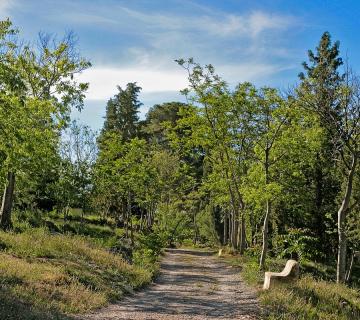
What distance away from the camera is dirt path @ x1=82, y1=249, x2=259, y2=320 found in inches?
398

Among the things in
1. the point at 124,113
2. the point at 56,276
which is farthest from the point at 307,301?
the point at 124,113

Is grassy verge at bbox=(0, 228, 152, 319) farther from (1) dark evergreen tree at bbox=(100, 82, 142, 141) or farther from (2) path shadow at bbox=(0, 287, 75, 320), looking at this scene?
(1) dark evergreen tree at bbox=(100, 82, 142, 141)

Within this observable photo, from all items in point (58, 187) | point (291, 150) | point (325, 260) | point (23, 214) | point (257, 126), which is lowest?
point (325, 260)

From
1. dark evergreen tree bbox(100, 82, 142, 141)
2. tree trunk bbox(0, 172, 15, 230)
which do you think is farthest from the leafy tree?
dark evergreen tree bbox(100, 82, 142, 141)

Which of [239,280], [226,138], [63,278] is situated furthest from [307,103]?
[63,278]

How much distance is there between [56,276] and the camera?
11.3 metres

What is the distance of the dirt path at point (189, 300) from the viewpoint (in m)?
10.1

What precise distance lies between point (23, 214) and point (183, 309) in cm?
1711

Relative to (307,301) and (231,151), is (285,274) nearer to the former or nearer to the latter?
(307,301)

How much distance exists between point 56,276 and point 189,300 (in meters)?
3.74

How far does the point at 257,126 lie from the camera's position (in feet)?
66.8

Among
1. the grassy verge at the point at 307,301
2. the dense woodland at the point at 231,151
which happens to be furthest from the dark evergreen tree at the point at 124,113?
the grassy verge at the point at 307,301

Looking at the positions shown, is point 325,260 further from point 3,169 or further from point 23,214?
point 3,169

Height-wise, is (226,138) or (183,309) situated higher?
(226,138)
